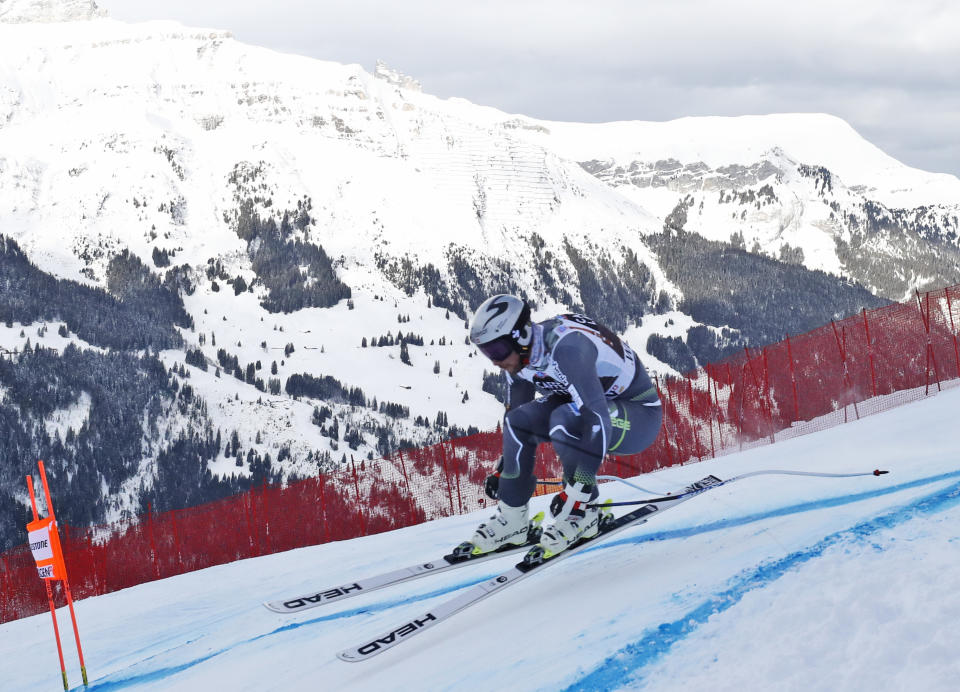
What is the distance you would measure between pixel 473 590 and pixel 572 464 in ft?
3.07

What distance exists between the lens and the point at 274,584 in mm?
8641

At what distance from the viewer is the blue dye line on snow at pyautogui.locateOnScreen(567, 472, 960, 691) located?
3.39 metres

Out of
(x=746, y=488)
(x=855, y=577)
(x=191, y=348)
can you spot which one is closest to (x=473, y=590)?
(x=855, y=577)

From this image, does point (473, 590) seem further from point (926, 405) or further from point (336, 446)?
point (336, 446)

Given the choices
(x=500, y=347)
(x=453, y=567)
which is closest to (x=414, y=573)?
(x=453, y=567)

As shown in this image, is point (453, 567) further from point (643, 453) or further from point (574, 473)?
point (643, 453)

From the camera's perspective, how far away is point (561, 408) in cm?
501

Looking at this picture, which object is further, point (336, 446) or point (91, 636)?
point (336, 446)

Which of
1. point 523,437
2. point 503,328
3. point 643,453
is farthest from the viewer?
point 643,453

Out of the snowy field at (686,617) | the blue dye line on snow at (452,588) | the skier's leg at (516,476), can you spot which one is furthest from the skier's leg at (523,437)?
the blue dye line on snow at (452,588)

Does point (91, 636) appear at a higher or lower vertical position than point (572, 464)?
lower

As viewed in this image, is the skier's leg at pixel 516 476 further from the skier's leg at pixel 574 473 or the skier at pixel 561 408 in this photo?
the skier's leg at pixel 574 473

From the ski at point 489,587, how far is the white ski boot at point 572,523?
45 mm

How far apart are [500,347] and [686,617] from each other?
1.84m
